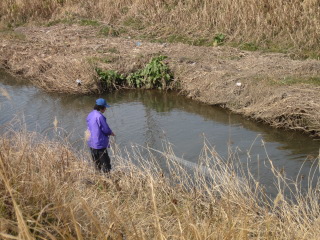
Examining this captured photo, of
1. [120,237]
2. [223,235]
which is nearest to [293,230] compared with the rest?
[223,235]

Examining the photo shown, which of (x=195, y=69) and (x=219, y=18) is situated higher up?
(x=219, y=18)

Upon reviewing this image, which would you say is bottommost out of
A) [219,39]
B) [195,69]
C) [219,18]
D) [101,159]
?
[101,159]

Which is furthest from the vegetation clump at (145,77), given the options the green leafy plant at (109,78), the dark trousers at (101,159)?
the dark trousers at (101,159)

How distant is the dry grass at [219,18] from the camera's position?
15.4 meters

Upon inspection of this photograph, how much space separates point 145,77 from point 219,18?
4667 mm

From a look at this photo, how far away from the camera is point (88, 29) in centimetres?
2048

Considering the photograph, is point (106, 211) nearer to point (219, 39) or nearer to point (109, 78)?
point (109, 78)

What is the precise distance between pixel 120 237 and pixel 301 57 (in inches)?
490

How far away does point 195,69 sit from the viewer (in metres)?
14.0

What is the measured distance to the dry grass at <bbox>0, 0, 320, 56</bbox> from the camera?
1545 centimetres

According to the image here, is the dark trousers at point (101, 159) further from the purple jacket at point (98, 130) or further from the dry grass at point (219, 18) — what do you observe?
the dry grass at point (219, 18)

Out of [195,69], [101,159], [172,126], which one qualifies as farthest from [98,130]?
[195,69]

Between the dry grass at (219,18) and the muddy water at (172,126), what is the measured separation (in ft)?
14.2

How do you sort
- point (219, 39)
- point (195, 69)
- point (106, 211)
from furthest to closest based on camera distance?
point (219, 39)
point (195, 69)
point (106, 211)
